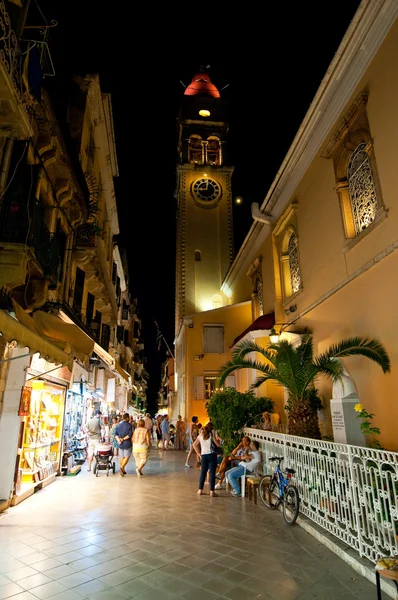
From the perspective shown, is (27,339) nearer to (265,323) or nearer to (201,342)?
(265,323)

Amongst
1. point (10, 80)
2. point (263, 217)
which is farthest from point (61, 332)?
point (263, 217)

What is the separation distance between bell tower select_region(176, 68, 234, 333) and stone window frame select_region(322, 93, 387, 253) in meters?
18.4

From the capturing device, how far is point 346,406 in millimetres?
6844

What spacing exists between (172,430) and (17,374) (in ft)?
62.0

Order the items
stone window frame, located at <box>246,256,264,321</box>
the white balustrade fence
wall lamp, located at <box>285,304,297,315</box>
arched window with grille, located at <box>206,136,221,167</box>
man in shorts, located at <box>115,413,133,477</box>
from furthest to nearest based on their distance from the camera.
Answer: arched window with grille, located at <box>206,136,221,167</box> < stone window frame, located at <box>246,256,264,321</box> < wall lamp, located at <box>285,304,297,315</box> < man in shorts, located at <box>115,413,133,477</box> < the white balustrade fence

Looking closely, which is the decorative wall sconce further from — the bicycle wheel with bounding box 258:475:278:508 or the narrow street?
the narrow street

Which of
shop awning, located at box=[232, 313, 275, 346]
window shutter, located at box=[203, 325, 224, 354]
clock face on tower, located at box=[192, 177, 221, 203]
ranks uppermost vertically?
clock face on tower, located at box=[192, 177, 221, 203]

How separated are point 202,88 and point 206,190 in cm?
1302

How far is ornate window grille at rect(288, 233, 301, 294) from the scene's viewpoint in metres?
13.9

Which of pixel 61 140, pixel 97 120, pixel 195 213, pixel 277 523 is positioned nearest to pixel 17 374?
pixel 277 523

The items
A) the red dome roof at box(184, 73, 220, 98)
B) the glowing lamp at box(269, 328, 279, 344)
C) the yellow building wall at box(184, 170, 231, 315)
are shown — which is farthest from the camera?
the red dome roof at box(184, 73, 220, 98)

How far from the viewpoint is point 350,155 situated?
402 inches

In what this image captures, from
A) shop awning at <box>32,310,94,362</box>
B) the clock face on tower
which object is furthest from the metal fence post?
the clock face on tower

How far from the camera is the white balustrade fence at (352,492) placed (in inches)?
167
